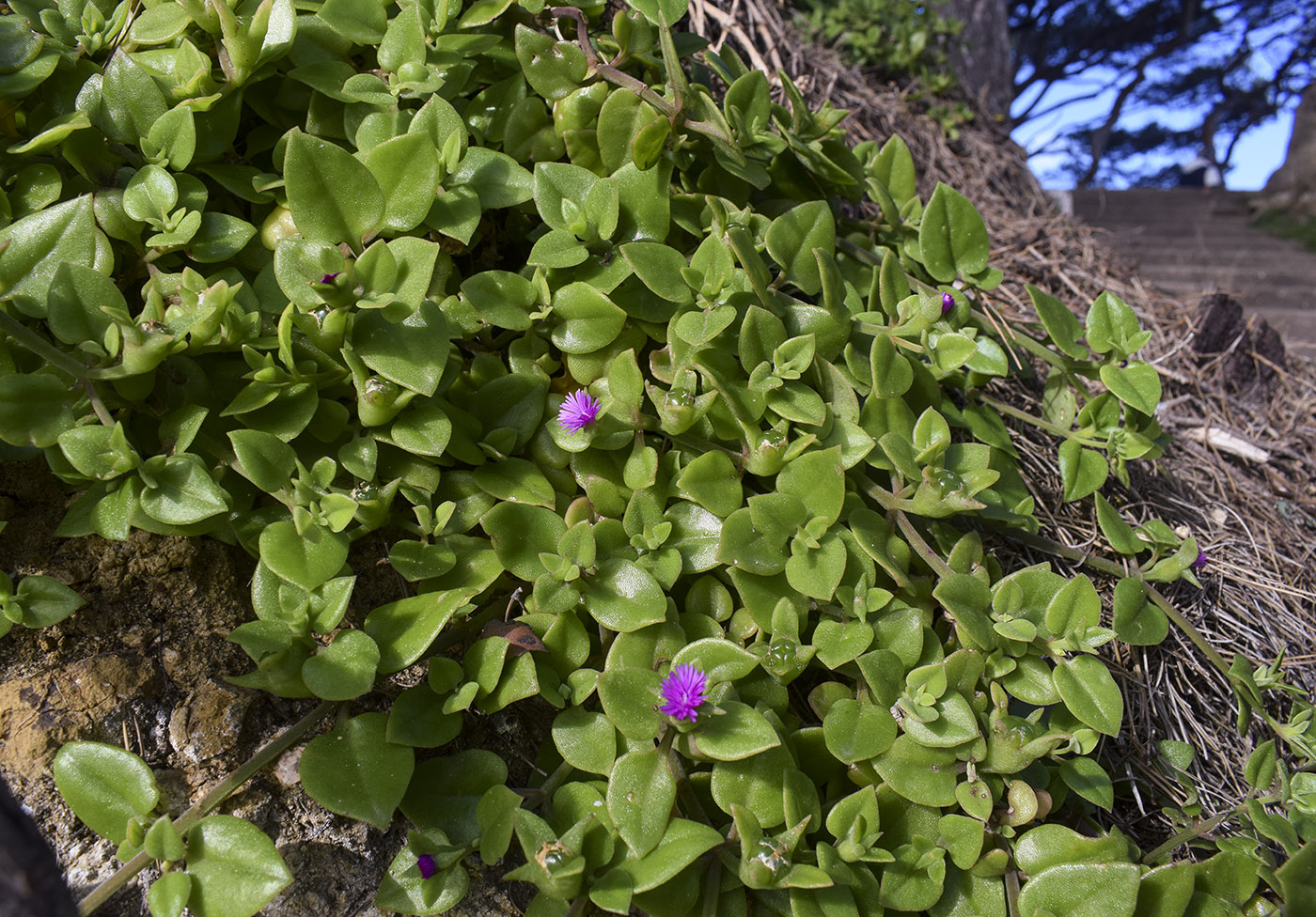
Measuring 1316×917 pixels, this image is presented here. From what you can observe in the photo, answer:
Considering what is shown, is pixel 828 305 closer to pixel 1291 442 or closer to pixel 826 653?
pixel 826 653

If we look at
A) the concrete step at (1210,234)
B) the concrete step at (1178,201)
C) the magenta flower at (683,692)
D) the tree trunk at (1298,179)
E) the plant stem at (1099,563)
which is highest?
the tree trunk at (1298,179)

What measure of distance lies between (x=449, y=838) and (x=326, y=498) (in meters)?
0.50

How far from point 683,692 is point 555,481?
43 centimetres

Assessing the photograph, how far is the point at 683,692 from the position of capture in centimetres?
107

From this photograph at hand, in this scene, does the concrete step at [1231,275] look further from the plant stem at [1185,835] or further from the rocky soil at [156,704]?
the rocky soil at [156,704]

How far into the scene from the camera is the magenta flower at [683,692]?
1058 millimetres

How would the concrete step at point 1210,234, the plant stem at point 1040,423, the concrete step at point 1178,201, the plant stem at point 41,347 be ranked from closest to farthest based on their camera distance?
the plant stem at point 41,347 < the plant stem at point 1040,423 < the concrete step at point 1210,234 < the concrete step at point 1178,201

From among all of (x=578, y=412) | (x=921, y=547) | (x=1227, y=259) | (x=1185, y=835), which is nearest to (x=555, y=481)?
(x=578, y=412)

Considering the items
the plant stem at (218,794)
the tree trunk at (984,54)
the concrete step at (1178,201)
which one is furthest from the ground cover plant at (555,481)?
the concrete step at (1178,201)

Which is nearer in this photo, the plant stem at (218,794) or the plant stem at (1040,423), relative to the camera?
the plant stem at (218,794)

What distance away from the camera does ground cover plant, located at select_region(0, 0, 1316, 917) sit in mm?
1066

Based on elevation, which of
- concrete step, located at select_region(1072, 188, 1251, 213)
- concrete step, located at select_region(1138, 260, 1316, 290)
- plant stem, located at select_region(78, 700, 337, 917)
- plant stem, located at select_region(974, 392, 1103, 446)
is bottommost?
plant stem, located at select_region(78, 700, 337, 917)

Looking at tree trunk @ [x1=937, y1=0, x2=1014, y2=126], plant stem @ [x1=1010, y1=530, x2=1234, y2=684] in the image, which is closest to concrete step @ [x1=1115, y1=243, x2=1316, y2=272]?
tree trunk @ [x1=937, y1=0, x2=1014, y2=126]

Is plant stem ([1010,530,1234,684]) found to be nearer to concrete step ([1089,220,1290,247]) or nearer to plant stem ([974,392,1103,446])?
plant stem ([974,392,1103,446])
